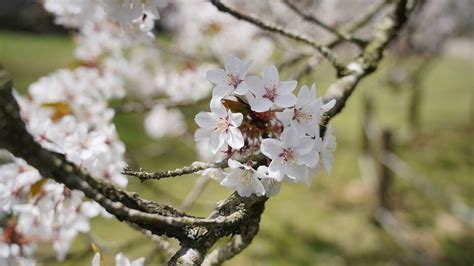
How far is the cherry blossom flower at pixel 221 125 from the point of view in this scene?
2.79ft

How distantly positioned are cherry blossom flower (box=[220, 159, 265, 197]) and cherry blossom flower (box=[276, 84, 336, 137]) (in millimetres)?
104

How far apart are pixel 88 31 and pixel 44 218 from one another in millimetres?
1502

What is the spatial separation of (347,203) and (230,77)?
421 cm

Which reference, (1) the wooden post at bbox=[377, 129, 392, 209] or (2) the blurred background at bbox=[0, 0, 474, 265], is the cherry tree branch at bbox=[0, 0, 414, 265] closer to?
(2) the blurred background at bbox=[0, 0, 474, 265]

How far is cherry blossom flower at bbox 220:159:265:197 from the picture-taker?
31.3 inches

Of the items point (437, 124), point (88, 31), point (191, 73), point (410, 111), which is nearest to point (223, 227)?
point (88, 31)

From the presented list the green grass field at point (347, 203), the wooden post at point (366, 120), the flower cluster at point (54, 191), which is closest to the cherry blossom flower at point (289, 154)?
the flower cluster at point (54, 191)

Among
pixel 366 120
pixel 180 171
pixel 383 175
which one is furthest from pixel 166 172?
pixel 366 120

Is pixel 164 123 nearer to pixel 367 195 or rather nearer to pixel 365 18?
pixel 367 195

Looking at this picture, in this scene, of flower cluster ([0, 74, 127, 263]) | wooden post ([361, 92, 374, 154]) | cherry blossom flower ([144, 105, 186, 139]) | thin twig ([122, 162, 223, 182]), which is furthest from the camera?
wooden post ([361, 92, 374, 154])

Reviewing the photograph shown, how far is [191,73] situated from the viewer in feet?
10.7

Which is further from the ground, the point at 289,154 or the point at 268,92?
the point at 268,92

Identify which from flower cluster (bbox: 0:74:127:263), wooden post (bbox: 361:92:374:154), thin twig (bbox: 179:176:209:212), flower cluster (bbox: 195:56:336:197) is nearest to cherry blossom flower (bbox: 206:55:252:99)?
flower cluster (bbox: 195:56:336:197)

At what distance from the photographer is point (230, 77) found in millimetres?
852
